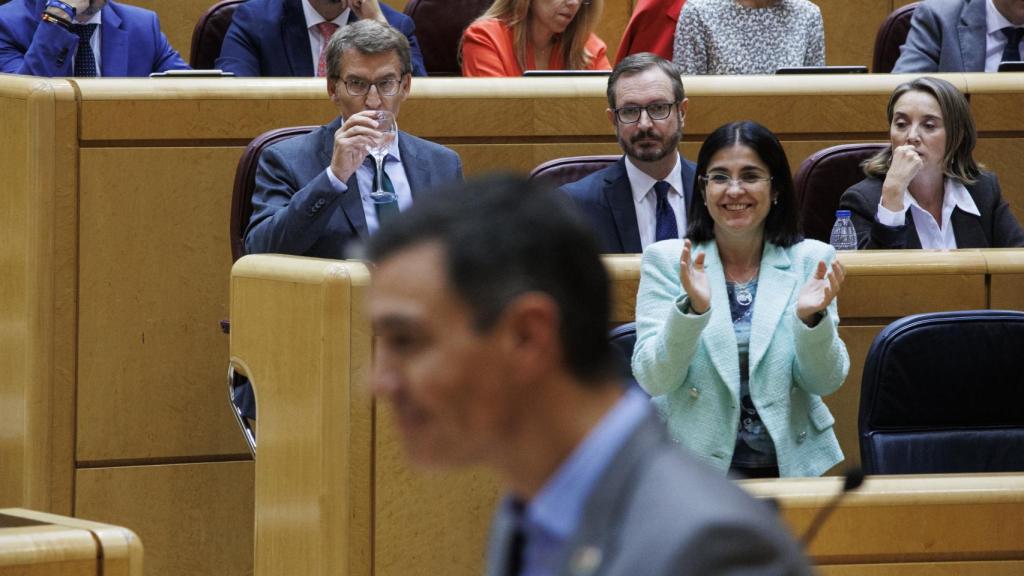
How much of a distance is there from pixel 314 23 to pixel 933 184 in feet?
4.26

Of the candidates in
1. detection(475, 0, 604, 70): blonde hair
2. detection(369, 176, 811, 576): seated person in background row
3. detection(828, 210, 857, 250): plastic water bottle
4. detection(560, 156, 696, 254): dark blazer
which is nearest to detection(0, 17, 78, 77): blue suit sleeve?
detection(475, 0, 604, 70): blonde hair

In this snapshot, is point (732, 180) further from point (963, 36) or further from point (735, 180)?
point (963, 36)

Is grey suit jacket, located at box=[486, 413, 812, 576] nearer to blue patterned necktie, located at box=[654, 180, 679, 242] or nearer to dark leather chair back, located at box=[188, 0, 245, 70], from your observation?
blue patterned necktie, located at box=[654, 180, 679, 242]

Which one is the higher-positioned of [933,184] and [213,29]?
[213,29]

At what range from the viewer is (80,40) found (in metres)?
3.18

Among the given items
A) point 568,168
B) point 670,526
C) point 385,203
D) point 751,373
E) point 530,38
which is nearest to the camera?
point 670,526

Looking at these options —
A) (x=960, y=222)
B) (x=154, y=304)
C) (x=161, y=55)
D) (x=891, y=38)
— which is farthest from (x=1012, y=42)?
(x=154, y=304)

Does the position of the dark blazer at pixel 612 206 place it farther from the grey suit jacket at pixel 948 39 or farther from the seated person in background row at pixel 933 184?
the grey suit jacket at pixel 948 39

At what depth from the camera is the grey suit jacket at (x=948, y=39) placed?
11.4 ft

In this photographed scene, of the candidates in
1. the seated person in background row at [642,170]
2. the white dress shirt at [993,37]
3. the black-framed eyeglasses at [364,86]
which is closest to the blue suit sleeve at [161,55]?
the black-framed eyeglasses at [364,86]

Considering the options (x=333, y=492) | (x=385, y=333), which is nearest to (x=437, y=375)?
(x=385, y=333)

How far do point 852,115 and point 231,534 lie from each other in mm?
1411

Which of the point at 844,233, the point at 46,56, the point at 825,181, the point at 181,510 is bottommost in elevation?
the point at 181,510

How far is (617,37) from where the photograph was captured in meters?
4.50
